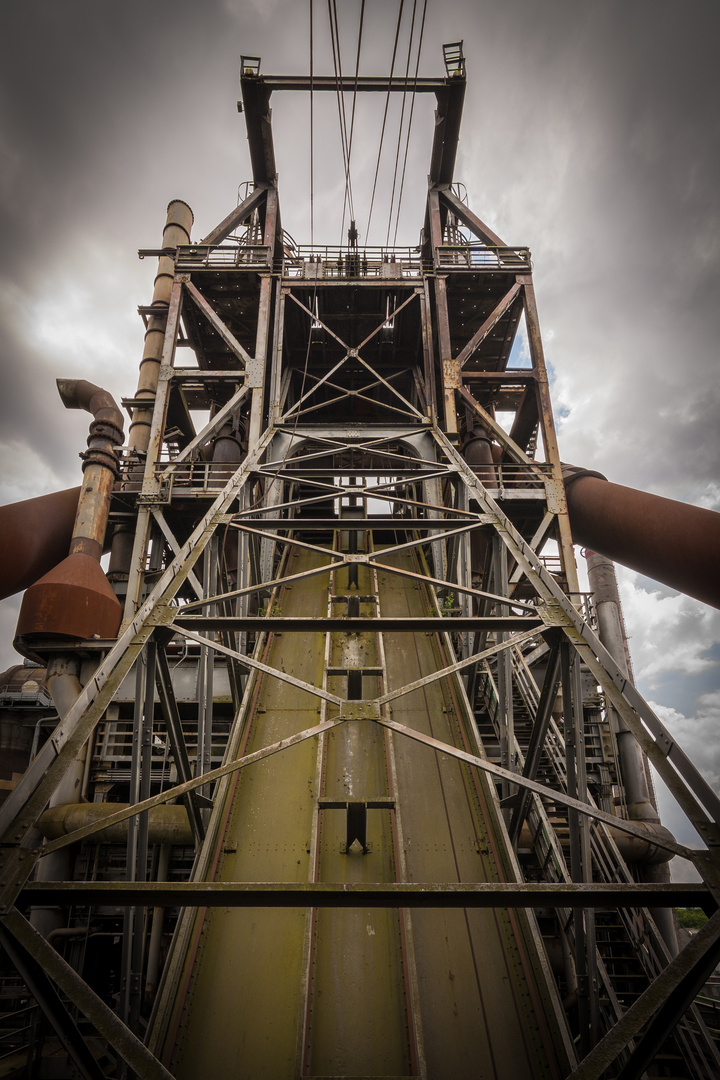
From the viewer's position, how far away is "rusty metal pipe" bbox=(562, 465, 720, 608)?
909cm

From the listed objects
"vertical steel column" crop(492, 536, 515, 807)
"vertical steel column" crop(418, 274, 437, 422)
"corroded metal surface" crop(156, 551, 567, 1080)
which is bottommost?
"corroded metal surface" crop(156, 551, 567, 1080)

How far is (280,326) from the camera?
12.7 meters

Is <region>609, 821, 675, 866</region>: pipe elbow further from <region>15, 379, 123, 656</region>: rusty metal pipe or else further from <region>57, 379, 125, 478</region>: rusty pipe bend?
<region>57, 379, 125, 478</region>: rusty pipe bend

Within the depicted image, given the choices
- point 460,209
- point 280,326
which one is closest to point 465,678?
point 280,326

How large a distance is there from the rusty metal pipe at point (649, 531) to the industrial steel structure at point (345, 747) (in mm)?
93

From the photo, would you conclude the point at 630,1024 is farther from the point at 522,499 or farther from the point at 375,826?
the point at 522,499

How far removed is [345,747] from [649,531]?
718cm

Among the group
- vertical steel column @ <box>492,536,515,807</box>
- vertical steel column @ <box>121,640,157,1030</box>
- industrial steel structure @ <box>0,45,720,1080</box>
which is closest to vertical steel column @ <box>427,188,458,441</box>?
industrial steel structure @ <box>0,45,720,1080</box>

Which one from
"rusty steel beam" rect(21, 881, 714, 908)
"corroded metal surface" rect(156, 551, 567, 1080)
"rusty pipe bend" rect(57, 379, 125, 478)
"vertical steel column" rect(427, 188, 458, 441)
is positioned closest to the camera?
"rusty steel beam" rect(21, 881, 714, 908)

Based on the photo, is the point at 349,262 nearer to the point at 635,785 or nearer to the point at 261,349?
the point at 261,349

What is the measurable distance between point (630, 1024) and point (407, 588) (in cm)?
792

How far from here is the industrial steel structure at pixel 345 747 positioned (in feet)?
10.9

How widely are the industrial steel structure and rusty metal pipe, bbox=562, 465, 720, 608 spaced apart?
0.09 meters

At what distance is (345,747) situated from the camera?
6945mm
